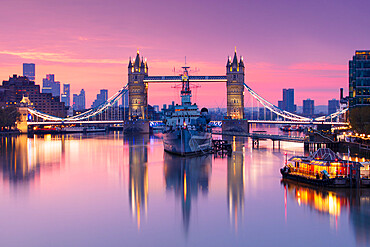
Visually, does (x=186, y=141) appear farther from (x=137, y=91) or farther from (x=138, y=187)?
(x=137, y=91)

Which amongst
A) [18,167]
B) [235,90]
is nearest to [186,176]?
[18,167]

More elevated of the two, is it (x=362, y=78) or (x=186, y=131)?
(x=362, y=78)

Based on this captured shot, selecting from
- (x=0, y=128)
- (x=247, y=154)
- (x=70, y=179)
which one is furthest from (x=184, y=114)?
(x=0, y=128)

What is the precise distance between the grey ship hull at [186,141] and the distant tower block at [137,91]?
1908 inches

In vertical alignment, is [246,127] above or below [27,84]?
below

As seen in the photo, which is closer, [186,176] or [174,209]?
[174,209]

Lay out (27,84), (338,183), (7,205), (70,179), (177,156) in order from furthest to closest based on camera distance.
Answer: (27,84)
(177,156)
(70,179)
(338,183)
(7,205)

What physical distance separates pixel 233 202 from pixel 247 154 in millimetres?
22219

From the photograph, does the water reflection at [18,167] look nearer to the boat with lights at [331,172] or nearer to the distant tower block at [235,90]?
the boat with lights at [331,172]

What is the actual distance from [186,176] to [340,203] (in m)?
11.3

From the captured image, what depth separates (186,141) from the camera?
39594 millimetres

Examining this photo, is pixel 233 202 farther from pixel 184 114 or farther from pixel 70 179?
pixel 184 114

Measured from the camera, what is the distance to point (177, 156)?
1617 inches

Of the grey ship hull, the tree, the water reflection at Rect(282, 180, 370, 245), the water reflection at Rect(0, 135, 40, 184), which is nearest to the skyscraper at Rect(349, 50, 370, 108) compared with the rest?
the tree
